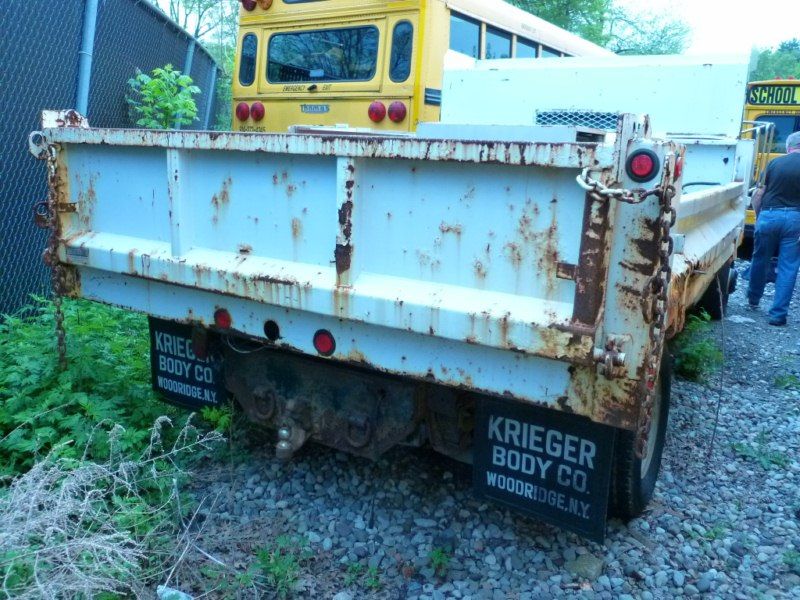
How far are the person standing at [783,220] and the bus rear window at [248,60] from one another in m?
5.23

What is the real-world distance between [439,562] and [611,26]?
25683mm

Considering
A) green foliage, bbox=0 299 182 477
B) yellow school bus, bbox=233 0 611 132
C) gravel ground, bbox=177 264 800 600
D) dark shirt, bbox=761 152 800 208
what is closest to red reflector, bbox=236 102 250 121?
yellow school bus, bbox=233 0 611 132

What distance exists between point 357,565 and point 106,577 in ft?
2.95

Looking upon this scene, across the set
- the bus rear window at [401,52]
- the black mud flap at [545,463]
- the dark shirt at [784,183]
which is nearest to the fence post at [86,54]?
the bus rear window at [401,52]

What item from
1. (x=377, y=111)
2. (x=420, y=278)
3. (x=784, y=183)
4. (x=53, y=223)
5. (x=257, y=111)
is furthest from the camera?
(x=784, y=183)

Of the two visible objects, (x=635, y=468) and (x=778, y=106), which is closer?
(x=635, y=468)

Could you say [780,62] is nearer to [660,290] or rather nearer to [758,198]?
[758,198]

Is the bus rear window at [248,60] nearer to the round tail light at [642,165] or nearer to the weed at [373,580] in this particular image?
the weed at [373,580]

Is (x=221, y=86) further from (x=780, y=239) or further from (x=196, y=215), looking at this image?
(x=196, y=215)

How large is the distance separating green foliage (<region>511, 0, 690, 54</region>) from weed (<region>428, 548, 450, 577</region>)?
1535cm

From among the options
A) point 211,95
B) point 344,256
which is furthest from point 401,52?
point 211,95

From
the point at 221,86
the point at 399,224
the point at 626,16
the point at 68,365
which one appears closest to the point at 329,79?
the point at 68,365

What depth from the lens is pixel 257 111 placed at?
6.59m

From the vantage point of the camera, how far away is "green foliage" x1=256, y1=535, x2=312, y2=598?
2.53 m
